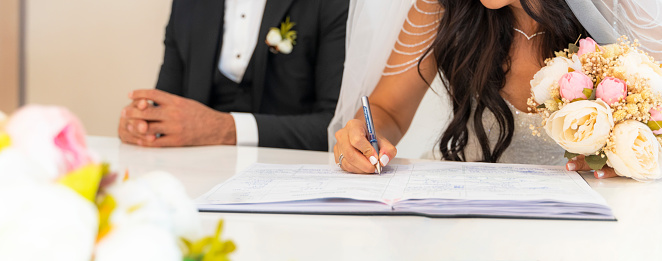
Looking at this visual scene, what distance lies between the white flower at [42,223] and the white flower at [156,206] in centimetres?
3

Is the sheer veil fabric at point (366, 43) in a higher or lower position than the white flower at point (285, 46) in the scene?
higher

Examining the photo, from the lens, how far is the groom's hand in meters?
1.60

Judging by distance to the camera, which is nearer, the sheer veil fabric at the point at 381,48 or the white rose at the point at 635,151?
the white rose at the point at 635,151

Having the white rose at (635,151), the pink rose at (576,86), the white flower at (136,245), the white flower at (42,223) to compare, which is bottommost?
the white rose at (635,151)

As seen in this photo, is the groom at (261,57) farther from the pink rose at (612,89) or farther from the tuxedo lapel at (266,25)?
the pink rose at (612,89)

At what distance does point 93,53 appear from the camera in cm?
397

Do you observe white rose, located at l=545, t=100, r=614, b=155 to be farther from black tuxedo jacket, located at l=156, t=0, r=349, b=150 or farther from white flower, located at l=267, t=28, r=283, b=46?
white flower, located at l=267, t=28, r=283, b=46

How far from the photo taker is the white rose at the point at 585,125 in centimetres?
98

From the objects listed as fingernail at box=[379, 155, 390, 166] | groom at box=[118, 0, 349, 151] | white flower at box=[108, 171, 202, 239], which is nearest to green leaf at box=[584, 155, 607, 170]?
fingernail at box=[379, 155, 390, 166]

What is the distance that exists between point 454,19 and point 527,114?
0.33 metres

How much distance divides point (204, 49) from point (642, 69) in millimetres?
1604

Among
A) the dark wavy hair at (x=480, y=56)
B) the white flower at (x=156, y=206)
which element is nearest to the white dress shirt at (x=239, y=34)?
the dark wavy hair at (x=480, y=56)

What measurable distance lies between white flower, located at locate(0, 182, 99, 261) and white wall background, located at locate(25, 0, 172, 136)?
12.4 ft

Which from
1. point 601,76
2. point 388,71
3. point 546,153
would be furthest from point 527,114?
point 601,76
